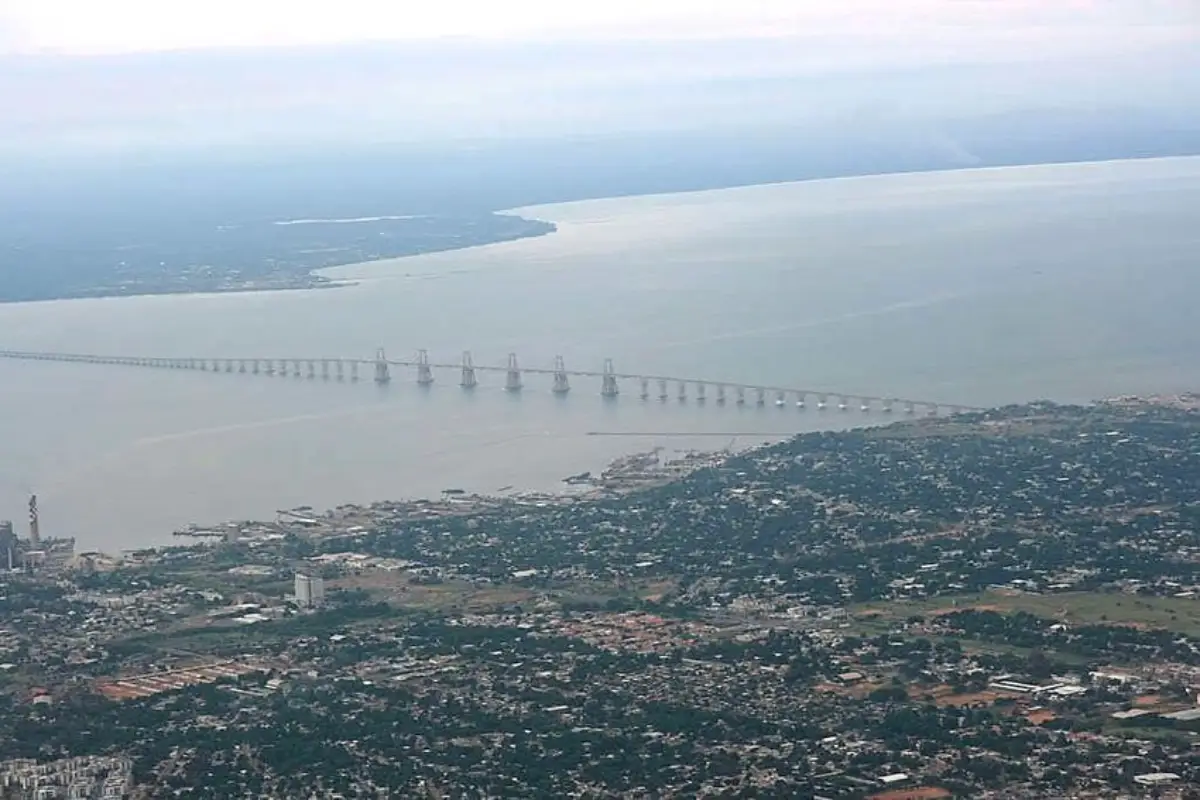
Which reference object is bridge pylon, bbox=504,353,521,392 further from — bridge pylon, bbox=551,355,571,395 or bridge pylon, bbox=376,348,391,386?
bridge pylon, bbox=376,348,391,386

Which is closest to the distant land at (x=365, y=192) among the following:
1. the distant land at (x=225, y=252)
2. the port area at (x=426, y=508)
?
the distant land at (x=225, y=252)

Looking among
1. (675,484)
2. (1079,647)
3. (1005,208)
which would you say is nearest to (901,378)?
(675,484)

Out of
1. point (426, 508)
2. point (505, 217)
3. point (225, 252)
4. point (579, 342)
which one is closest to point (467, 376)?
point (579, 342)

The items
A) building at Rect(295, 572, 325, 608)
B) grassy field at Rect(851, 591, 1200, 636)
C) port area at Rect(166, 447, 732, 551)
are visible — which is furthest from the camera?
port area at Rect(166, 447, 732, 551)

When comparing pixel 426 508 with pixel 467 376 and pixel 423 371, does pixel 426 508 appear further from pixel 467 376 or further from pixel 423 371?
pixel 423 371

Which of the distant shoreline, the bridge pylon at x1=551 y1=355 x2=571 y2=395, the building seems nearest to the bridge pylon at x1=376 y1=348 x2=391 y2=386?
the bridge pylon at x1=551 y1=355 x2=571 y2=395
